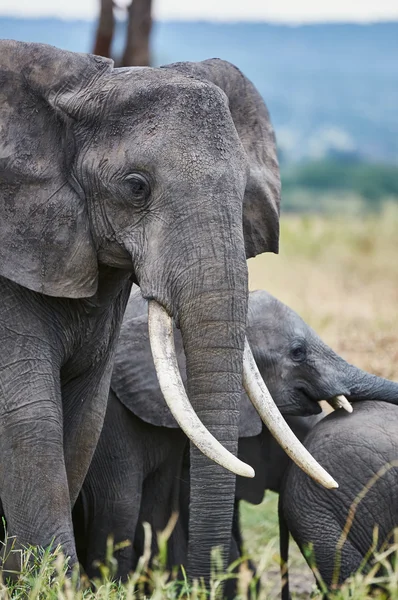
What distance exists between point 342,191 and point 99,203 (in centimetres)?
4031

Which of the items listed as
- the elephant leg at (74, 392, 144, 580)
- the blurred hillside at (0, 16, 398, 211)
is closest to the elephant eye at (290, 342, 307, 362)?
the elephant leg at (74, 392, 144, 580)

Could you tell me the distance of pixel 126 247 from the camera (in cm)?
368

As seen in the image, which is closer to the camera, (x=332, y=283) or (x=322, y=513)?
A: (x=322, y=513)

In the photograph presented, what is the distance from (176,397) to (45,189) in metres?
0.74

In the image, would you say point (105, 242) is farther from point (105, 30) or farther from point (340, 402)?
point (105, 30)

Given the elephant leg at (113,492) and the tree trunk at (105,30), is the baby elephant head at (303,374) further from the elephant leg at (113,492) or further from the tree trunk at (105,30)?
the tree trunk at (105,30)

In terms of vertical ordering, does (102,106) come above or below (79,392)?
above

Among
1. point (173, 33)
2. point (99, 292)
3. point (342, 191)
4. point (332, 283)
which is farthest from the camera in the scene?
point (173, 33)

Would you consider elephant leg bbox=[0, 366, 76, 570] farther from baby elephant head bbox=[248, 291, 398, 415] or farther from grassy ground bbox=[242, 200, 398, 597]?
baby elephant head bbox=[248, 291, 398, 415]

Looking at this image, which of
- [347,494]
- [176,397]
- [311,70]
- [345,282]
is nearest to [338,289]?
[345,282]

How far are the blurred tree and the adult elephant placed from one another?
8.17 m

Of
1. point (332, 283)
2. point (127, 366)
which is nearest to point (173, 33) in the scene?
point (332, 283)

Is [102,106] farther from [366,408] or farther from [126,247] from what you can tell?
[366,408]

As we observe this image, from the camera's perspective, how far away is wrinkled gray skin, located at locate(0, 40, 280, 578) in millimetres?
3570
